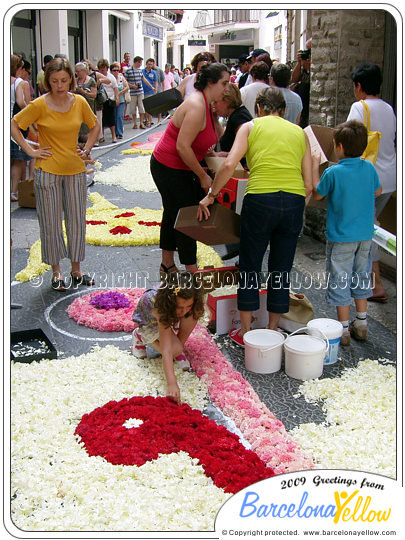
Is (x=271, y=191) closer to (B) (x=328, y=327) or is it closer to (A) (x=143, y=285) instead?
(B) (x=328, y=327)

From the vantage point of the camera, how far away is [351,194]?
408cm

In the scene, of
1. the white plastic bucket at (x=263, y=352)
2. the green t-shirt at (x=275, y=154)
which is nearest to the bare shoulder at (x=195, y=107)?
the green t-shirt at (x=275, y=154)

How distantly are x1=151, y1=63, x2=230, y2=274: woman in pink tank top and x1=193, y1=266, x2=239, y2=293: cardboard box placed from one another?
0.28 m

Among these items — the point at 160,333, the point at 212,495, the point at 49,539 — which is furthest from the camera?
the point at 160,333

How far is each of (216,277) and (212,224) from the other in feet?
2.11

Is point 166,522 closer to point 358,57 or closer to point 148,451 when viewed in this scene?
point 148,451

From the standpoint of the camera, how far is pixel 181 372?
3975mm

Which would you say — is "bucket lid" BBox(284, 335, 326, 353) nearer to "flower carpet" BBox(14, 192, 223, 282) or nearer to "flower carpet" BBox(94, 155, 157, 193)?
"flower carpet" BBox(14, 192, 223, 282)

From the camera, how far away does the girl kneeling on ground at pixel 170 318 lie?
3580mm

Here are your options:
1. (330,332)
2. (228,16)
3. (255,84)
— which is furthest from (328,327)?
(255,84)

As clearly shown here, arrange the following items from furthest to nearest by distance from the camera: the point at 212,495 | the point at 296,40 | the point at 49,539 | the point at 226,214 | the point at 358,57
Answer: the point at 296,40 < the point at 358,57 < the point at 226,214 < the point at 212,495 < the point at 49,539

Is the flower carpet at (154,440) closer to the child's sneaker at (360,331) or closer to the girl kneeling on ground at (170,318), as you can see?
the girl kneeling on ground at (170,318)

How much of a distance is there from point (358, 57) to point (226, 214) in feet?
9.20
